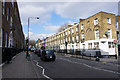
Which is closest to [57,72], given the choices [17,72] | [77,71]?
[77,71]

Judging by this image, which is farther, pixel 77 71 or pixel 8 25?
pixel 8 25

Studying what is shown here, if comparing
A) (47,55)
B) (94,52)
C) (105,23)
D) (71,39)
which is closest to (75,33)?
(71,39)

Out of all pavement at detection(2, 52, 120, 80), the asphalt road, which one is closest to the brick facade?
pavement at detection(2, 52, 120, 80)

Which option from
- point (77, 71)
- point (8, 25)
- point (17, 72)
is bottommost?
point (77, 71)

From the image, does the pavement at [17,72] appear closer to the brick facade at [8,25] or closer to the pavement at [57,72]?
the pavement at [57,72]

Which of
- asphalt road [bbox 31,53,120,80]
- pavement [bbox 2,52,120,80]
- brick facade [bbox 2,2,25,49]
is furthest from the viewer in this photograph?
brick facade [bbox 2,2,25,49]

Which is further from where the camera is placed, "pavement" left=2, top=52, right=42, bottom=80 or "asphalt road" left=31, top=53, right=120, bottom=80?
"asphalt road" left=31, top=53, right=120, bottom=80

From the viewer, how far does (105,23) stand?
23.5 meters

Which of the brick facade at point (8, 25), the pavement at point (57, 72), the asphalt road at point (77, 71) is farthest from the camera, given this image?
the brick facade at point (8, 25)

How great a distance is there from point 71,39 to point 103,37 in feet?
46.2

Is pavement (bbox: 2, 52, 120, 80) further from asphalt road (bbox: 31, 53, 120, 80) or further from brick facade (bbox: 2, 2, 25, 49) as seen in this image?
brick facade (bbox: 2, 2, 25, 49)

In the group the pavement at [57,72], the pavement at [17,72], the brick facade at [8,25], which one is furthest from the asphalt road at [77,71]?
the brick facade at [8,25]

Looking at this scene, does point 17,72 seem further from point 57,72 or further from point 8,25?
point 8,25

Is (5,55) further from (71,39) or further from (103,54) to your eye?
(71,39)
